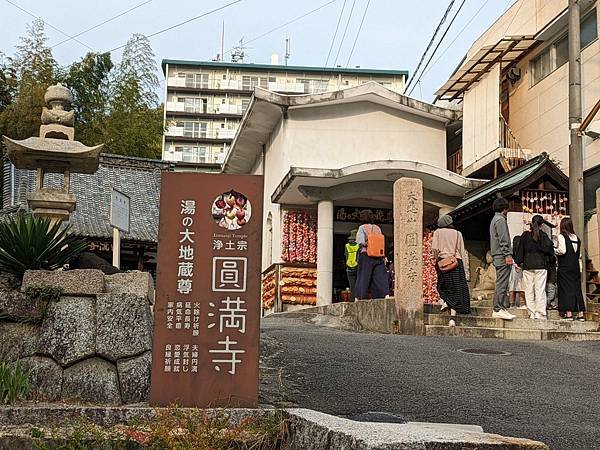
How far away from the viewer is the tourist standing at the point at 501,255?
1318 centimetres

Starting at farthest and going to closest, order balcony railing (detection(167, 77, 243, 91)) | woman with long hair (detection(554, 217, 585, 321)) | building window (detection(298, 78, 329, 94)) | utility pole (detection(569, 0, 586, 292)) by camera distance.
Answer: building window (detection(298, 78, 329, 94)), balcony railing (detection(167, 77, 243, 91)), utility pole (detection(569, 0, 586, 292)), woman with long hair (detection(554, 217, 585, 321))

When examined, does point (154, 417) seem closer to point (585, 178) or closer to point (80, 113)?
point (585, 178)

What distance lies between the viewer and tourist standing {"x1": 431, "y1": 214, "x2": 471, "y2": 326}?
1288 cm

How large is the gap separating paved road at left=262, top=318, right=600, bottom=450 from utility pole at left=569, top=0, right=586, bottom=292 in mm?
5566

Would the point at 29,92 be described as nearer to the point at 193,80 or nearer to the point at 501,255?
the point at 501,255

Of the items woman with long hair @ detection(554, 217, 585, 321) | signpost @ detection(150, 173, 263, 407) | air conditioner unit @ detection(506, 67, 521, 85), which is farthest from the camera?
air conditioner unit @ detection(506, 67, 521, 85)

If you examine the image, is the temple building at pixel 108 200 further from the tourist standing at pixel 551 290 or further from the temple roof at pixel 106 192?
the tourist standing at pixel 551 290

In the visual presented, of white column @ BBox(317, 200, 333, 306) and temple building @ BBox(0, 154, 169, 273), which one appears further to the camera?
temple building @ BBox(0, 154, 169, 273)

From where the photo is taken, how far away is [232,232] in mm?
6074

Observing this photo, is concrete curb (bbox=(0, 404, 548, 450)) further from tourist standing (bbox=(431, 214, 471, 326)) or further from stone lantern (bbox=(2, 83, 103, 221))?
tourist standing (bbox=(431, 214, 471, 326))

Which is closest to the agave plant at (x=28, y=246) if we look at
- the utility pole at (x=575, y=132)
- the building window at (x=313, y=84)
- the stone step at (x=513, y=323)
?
the stone step at (x=513, y=323)

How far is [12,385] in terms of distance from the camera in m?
5.94

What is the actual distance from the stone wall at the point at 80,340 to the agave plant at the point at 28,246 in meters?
0.42

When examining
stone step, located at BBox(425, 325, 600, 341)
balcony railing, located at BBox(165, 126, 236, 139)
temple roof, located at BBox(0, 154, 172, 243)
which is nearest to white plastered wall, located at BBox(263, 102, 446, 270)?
temple roof, located at BBox(0, 154, 172, 243)
